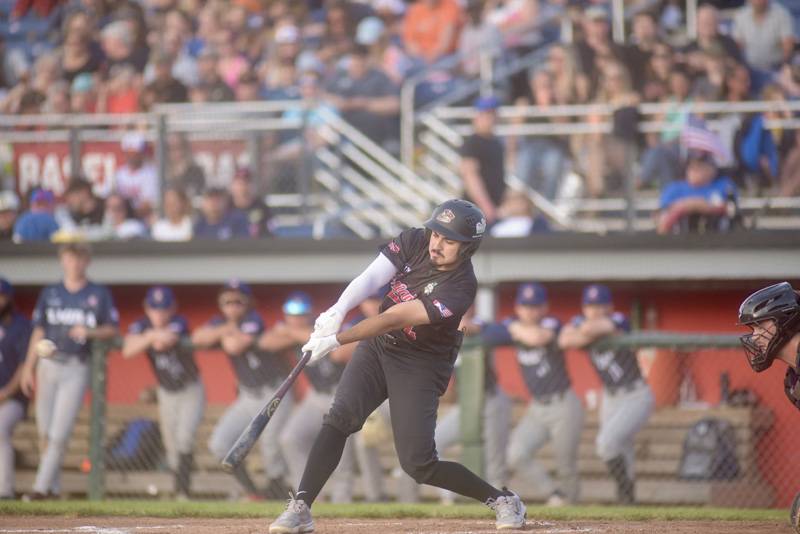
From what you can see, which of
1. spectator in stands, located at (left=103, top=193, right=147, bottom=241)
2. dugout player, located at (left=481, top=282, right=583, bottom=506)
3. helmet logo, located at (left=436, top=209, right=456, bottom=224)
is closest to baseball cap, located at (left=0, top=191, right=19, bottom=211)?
spectator in stands, located at (left=103, top=193, right=147, bottom=241)

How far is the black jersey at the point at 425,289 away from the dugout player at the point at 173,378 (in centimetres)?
426

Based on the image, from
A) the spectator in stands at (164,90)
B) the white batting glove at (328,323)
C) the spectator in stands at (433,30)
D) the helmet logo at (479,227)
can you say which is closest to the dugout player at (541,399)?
the helmet logo at (479,227)

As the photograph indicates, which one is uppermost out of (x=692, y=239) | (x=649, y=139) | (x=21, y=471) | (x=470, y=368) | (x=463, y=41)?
(x=463, y=41)

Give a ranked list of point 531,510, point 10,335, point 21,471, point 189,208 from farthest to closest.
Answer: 1. point 189,208
2. point 21,471
3. point 10,335
4. point 531,510

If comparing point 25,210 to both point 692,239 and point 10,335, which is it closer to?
point 10,335

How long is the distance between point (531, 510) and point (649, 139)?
4.31 metres

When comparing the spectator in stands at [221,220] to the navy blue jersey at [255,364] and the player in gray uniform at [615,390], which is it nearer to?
the navy blue jersey at [255,364]

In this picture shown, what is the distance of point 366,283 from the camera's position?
6809 millimetres

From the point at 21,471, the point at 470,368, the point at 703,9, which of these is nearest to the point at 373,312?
the point at 470,368

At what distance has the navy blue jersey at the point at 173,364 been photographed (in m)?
11.1

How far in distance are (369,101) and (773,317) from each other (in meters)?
7.59

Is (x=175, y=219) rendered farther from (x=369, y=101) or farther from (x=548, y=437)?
(x=548, y=437)

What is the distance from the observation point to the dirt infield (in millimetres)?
7438

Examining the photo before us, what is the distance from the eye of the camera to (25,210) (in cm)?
1354
